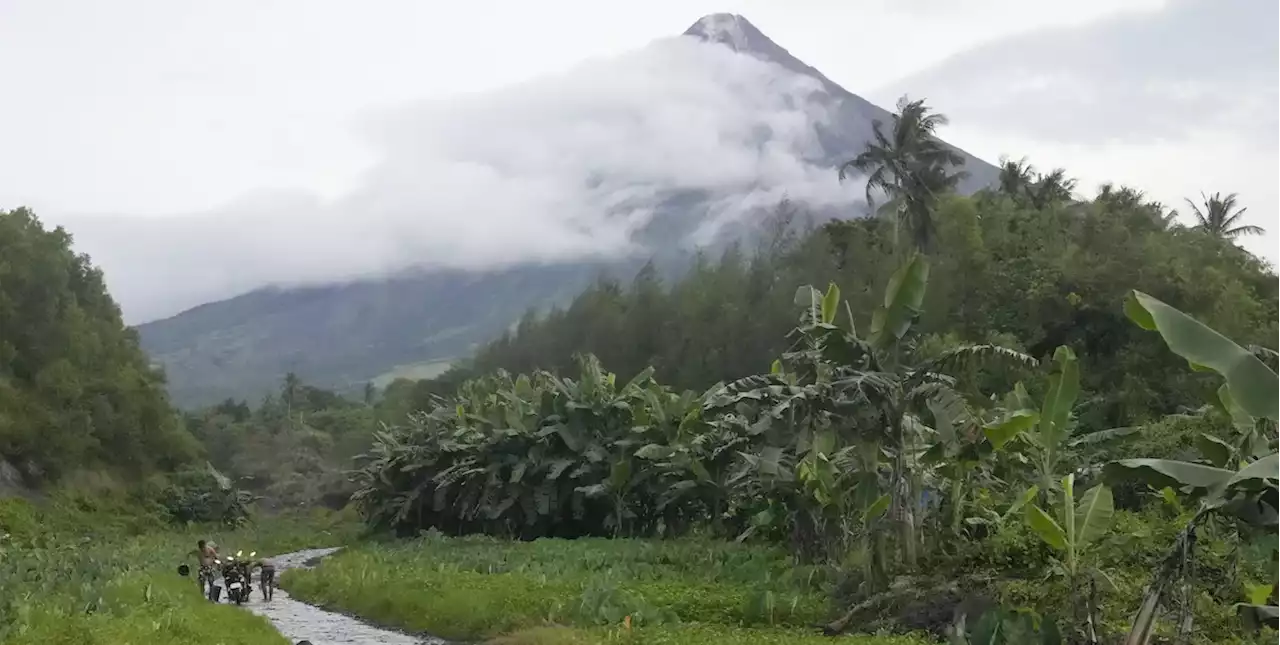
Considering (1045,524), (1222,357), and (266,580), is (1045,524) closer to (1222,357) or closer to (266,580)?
(1222,357)

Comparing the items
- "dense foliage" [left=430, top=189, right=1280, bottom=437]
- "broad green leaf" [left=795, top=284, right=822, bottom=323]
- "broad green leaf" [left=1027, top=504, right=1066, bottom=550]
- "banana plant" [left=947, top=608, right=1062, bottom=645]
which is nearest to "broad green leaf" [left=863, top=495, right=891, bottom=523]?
"broad green leaf" [left=795, top=284, right=822, bottom=323]

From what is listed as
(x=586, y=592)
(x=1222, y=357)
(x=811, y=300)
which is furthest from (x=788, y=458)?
(x=1222, y=357)

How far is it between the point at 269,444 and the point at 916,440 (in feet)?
184

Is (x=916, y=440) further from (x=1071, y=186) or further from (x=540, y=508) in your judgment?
(x=1071, y=186)

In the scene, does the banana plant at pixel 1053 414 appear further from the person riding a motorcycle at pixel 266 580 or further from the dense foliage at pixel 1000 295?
the dense foliage at pixel 1000 295

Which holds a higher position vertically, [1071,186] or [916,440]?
[1071,186]

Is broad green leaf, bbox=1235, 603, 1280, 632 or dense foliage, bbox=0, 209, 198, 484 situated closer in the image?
broad green leaf, bbox=1235, 603, 1280, 632

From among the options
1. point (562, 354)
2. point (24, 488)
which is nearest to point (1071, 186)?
point (562, 354)

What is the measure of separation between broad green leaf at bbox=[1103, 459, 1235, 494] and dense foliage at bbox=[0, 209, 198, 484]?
3817 centimetres

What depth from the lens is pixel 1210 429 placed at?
17.6 metres

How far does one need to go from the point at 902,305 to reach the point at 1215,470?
213 inches

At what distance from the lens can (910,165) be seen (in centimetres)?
3681

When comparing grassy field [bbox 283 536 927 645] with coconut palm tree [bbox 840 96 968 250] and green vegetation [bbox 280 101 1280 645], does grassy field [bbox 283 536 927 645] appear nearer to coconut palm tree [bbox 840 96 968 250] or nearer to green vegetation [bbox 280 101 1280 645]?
green vegetation [bbox 280 101 1280 645]

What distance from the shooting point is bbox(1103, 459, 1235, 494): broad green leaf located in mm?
6106
